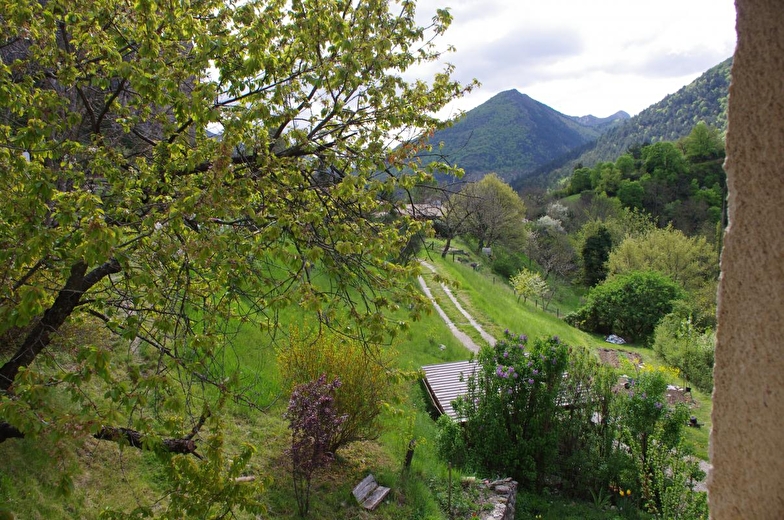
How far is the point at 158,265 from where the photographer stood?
387 centimetres

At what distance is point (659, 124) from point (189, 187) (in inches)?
5380

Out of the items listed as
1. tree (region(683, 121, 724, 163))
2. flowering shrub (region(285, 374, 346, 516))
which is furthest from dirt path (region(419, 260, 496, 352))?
tree (region(683, 121, 724, 163))

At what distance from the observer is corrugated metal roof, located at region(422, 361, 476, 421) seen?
11281 millimetres

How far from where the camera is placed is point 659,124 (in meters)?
121

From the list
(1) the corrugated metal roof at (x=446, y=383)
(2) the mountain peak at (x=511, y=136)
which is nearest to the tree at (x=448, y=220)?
(1) the corrugated metal roof at (x=446, y=383)

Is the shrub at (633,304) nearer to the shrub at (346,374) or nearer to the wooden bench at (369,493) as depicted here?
the shrub at (346,374)

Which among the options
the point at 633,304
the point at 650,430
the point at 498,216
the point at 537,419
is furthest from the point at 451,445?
the point at 498,216

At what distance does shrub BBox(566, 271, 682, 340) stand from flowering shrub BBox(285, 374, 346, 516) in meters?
23.1

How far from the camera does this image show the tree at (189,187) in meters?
3.38

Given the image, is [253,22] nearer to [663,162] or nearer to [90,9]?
[90,9]

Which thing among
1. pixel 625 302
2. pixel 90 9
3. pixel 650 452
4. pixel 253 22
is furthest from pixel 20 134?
pixel 625 302

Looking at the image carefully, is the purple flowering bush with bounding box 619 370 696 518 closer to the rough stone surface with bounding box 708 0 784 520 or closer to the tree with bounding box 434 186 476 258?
the tree with bounding box 434 186 476 258

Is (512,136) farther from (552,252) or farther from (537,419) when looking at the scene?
(537,419)

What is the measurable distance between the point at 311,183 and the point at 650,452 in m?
6.36
